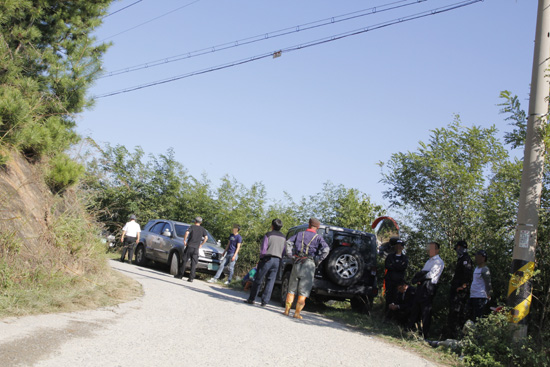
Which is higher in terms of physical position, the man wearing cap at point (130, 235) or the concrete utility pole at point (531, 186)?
the concrete utility pole at point (531, 186)

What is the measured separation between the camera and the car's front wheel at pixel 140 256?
18.7 m

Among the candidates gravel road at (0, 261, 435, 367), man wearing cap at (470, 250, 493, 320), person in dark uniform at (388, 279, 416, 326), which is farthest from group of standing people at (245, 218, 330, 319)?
man wearing cap at (470, 250, 493, 320)

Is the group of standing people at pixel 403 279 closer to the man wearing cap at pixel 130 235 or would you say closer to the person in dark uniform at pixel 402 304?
the person in dark uniform at pixel 402 304

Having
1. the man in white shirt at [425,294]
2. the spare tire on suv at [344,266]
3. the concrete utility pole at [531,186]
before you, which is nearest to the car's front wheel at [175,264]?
the spare tire on suv at [344,266]

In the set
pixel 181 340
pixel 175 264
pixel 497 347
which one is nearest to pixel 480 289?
pixel 497 347

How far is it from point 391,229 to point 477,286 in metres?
4.23

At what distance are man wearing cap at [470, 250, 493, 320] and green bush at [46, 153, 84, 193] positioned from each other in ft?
24.5

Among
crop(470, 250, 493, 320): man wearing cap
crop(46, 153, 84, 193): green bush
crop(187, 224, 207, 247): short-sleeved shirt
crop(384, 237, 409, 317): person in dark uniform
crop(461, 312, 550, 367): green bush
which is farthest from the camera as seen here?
crop(187, 224, 207, 247): short-sleeved shirt

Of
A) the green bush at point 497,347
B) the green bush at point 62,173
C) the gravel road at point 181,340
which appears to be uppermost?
the green bush at point 62,173

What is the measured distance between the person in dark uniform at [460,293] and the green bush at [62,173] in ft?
23.9

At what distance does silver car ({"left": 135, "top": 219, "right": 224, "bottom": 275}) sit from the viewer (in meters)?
16.2

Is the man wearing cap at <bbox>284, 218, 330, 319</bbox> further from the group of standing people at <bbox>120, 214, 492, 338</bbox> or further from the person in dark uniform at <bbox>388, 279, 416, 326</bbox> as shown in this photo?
the person in dark uniform at <bbox>388, 279, 416, 326</bbox>

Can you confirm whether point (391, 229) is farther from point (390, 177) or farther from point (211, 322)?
point (211, 322)

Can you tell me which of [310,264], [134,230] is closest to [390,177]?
[310,264]
